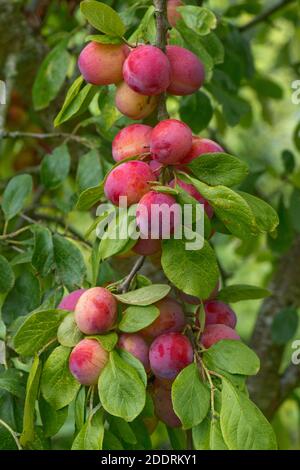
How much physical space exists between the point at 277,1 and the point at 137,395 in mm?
1038

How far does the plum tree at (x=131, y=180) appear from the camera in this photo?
61 cm

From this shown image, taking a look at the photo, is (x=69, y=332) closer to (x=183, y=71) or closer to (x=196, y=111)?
(x=183, y=71)

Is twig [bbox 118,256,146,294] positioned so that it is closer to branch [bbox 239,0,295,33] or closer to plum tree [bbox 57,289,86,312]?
plum tree [bbox 57,289,86,312]

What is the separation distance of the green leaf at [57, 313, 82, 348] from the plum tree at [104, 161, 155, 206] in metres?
0.11

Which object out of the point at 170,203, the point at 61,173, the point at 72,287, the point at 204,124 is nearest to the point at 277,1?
the point at 204,124

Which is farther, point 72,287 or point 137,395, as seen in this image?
point 72,287

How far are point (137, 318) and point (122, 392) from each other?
58 mm

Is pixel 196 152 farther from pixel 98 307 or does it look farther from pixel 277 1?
pixel 277 1

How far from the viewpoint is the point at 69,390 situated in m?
0.65

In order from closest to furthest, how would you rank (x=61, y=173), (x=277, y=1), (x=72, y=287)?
(x=72, y=287) < (x=61, y=173) < (x=277, y=1)

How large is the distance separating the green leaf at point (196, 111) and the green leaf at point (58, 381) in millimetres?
453

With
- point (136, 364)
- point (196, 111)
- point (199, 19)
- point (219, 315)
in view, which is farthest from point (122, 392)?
point (196, 111)

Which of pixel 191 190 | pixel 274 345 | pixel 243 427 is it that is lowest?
pixel 274 345

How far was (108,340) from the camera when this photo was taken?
616 millimetres
